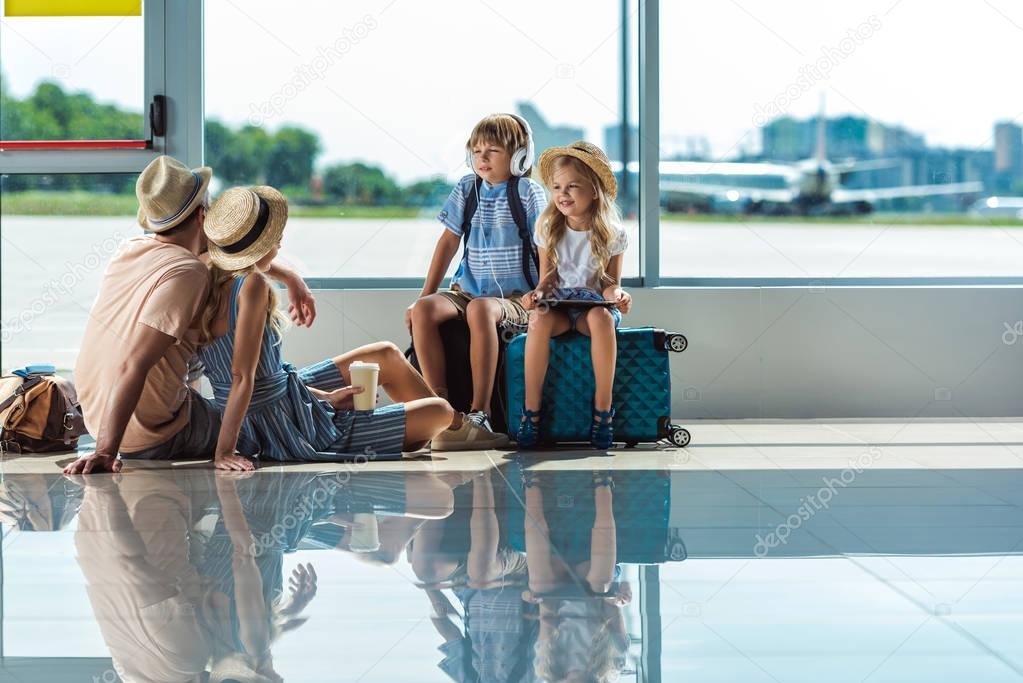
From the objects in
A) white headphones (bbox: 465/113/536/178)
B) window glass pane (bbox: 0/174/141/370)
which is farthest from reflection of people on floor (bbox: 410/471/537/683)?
window glass pane (bbox: 0/174/141/370)

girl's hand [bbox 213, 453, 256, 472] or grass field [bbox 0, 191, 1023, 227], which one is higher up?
grass field [bbox 0, 191, 1023, 227]

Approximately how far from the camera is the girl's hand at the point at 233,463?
333cm

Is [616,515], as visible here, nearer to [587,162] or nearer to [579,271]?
[579,271]

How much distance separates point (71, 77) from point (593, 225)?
2348 millimetres

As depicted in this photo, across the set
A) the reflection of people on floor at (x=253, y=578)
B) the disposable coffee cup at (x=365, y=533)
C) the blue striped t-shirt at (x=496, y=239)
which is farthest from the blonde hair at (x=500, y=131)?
the disposable coffee cup at (x=365, y=533)

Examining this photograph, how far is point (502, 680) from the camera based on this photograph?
1.48m

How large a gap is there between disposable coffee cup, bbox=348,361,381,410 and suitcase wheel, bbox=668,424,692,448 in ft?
3.27

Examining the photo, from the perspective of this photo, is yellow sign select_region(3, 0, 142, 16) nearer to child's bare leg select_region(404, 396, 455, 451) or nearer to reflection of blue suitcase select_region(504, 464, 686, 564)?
child's bare leg select_region(404, 396, 455, 451)

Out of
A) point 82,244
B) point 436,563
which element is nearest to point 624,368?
point 436,563

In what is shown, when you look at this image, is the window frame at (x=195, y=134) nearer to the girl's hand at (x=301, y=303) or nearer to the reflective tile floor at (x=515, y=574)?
the girl's hand at (x=301, y=303)

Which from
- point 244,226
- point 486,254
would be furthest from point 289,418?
point 486,254

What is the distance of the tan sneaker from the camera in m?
3.90

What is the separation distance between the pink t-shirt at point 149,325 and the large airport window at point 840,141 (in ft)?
7.47

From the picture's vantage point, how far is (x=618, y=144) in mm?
5020
